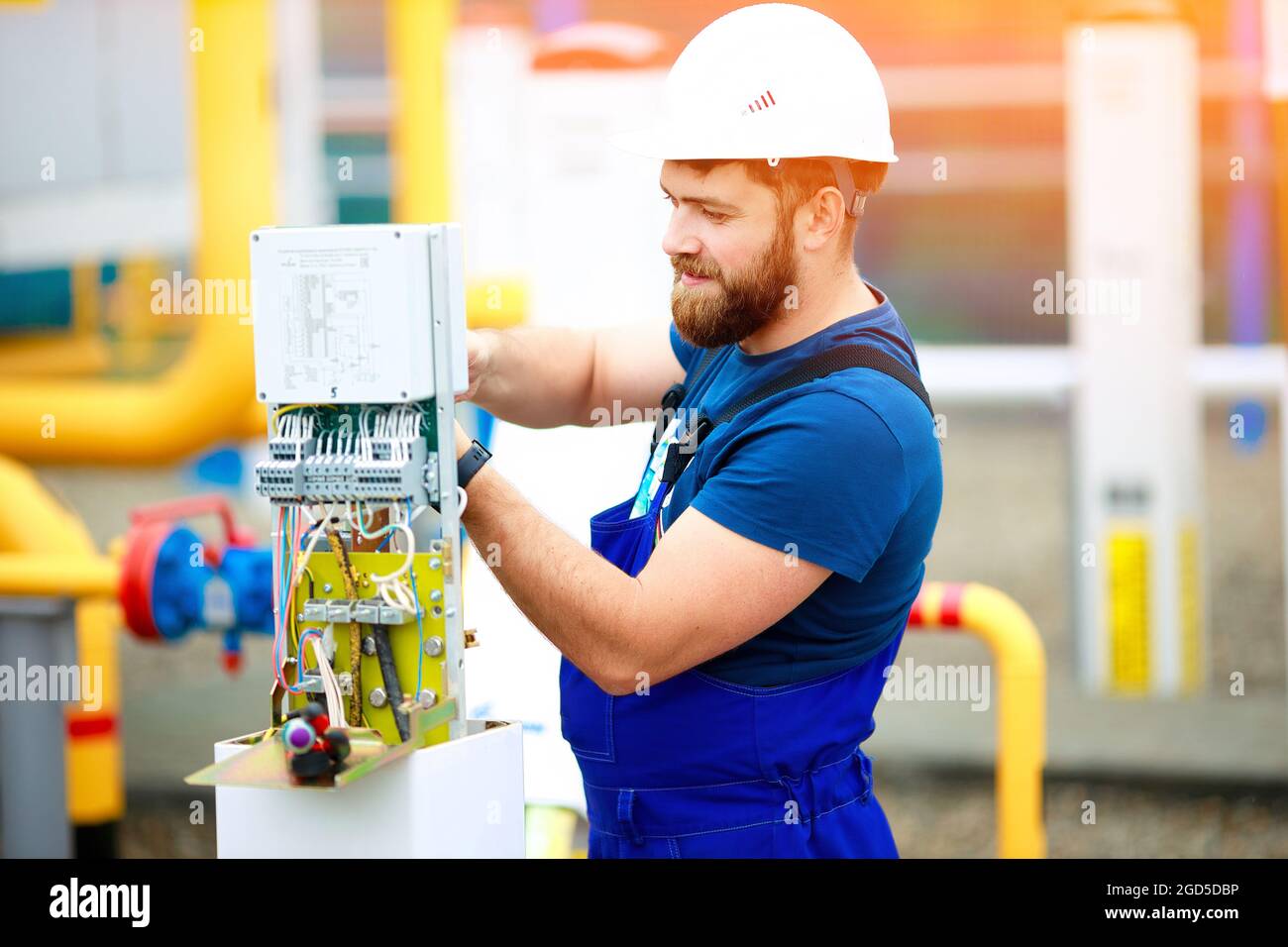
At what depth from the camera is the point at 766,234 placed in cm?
194

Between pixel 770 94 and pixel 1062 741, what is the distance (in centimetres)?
311

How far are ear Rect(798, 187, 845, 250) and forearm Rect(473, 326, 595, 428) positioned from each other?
54cm

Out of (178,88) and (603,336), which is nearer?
(603,336)

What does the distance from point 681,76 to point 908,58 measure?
8312 mm

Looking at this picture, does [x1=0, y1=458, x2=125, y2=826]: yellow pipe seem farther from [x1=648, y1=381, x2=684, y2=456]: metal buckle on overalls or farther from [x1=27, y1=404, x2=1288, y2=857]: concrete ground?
[x1=648, y1=381, x2=684, y2=456]: metal buckle on overalls

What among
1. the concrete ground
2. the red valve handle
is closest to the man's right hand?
the red valve handle

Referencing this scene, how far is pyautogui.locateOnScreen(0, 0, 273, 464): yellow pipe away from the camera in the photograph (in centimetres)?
382

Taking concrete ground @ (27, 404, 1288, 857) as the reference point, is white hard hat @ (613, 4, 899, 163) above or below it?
above

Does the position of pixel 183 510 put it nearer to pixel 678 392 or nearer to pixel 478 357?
pixel 478 357

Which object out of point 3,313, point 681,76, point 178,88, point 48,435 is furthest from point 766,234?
point 3,313

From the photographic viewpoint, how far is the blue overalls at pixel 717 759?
195cm

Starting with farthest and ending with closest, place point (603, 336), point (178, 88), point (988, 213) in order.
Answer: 1. point (988, 213)
2. point (178, 88)
3. point (603, 336)
